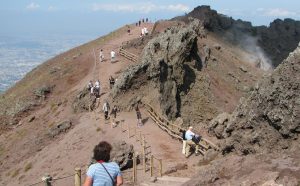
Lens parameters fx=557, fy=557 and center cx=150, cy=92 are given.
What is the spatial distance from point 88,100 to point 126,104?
5.51 meters

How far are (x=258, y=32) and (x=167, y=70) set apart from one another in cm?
5442

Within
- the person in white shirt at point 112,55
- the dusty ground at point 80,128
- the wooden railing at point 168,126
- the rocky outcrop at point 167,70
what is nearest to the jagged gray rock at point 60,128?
the dusty ground at point 80,128

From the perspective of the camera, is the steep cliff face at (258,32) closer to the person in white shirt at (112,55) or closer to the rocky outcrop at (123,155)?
the person in white shirt at (112,55)

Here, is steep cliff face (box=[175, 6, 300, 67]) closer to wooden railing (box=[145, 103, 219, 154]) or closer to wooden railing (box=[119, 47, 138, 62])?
wooden railing (box=[119, 47, 138, 62])

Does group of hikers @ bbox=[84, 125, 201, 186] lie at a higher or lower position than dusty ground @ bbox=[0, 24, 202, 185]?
higher

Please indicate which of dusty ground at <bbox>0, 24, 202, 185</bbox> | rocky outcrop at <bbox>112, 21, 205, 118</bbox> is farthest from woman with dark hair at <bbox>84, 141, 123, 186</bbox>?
rocky outcrop at <bbox>112, 21, 205, 118</bbox>

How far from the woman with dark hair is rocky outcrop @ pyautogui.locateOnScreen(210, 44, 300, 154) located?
899cm

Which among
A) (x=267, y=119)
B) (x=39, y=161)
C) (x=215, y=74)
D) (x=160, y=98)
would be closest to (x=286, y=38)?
(x=215, y=74)

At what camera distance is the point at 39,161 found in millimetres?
40875

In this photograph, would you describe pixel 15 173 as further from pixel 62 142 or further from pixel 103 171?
pixel 103 171


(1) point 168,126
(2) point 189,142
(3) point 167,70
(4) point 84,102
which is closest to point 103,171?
(2) point 189,142

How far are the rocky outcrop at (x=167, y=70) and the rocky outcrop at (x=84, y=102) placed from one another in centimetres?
283

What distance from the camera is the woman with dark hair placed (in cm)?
1172

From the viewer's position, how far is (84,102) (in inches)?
2015
